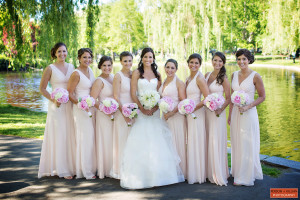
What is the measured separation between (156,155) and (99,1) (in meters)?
5.23

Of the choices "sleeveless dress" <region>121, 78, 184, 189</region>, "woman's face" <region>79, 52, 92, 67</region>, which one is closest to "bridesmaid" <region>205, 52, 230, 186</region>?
"sleeveless dress" <region>121, 78, 184, 189</region>

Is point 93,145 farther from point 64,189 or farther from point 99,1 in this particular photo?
point 99,1

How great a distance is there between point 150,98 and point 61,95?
147 centimetres

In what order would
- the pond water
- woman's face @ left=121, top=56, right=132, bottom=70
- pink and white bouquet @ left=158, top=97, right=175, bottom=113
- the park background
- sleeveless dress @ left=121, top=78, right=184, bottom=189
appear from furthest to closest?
the park background, the pond water, woman's face @ left=121, top=56, right=132, bottom=70, pink and white bouquet @ left=158, top=97, right=175, bottom=113, sleeveless dress @ left=121, top=78, right=184, bottom=189

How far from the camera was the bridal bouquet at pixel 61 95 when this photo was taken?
4.79 metres

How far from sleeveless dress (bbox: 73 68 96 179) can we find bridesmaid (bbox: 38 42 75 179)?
21cm

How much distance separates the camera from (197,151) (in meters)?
4.71

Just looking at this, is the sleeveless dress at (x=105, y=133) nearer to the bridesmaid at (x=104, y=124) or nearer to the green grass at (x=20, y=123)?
the bridesmaid at (x=104, y=124)

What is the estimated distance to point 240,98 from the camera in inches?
176

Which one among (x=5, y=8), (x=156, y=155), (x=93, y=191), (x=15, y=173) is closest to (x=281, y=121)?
(x=156, y=155)

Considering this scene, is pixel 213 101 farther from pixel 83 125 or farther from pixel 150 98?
pixel 83 125

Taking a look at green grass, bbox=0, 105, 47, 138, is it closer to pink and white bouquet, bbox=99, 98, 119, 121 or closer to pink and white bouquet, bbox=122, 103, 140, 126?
pink and white bouquet, bbox=99, 98, 119, 121

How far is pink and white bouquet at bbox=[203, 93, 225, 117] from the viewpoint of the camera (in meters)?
4.48

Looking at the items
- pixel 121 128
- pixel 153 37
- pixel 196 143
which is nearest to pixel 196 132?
pixel 196 143
